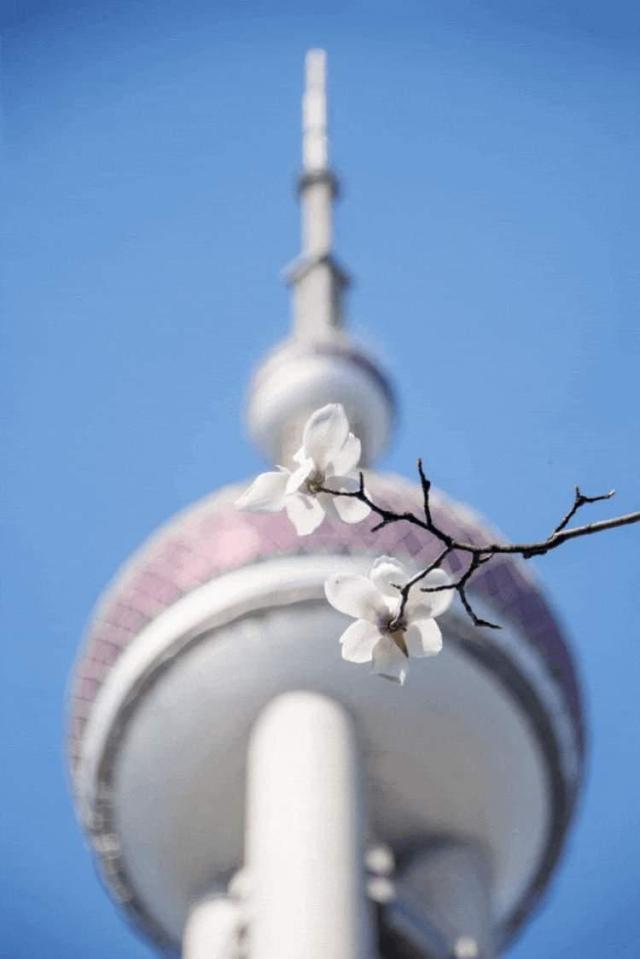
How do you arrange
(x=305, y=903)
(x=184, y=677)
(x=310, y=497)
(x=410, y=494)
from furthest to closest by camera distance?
(x=410, y=494)
(x=184, y=677)
(x=305, y=903)
(x=310, y=497)

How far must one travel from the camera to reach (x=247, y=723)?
59.2ft

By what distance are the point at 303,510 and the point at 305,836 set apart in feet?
43.0

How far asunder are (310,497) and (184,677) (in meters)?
13.6

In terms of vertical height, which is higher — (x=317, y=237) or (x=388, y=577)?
(x=317, y=237)

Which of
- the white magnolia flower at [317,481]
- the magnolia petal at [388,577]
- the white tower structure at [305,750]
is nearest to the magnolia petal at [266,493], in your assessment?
the white magnolia flower at [317,481]

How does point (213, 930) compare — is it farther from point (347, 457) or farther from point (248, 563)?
point (347, 457)

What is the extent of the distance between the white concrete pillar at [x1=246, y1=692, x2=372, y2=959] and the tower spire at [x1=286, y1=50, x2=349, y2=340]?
5835 mm

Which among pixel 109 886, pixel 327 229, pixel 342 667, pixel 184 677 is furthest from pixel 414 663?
pixel 327 229

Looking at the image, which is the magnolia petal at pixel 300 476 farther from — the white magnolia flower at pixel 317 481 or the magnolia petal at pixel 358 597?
the magnolia petal at pixel 358 597

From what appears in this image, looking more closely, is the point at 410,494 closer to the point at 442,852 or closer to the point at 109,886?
the point at 442,852

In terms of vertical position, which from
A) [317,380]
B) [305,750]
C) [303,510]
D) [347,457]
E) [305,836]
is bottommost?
[303,510]

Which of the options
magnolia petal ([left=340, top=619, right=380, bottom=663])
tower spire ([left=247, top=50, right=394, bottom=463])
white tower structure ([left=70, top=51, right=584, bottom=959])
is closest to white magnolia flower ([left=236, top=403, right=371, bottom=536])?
magnolia petal ([left=340, top=619, right=380, bottom=663])

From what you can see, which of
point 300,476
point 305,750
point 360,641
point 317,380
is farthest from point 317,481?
point 317,380

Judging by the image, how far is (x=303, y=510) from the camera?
4.12 metres
